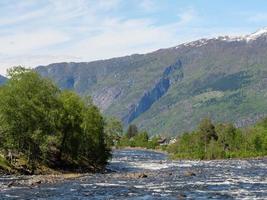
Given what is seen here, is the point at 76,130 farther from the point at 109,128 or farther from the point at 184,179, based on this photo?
the point at 109,128

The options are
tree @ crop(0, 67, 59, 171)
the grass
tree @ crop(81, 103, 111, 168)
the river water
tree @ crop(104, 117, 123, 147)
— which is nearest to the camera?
the river water

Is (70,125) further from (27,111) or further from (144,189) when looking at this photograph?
(144,189)

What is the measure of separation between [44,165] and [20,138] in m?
8.20

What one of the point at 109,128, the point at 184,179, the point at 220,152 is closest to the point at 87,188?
the point at 184,179

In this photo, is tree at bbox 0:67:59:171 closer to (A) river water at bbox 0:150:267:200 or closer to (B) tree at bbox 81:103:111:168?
(A) river water at bbox 0:150:267:200

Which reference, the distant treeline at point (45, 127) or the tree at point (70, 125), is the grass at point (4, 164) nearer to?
the distant treeline at point (45, 127)

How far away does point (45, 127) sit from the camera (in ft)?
324

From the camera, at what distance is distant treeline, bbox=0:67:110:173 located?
314 ft

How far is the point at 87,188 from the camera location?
72.1 metres

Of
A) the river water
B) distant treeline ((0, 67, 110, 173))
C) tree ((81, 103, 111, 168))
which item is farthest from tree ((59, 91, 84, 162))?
the river water

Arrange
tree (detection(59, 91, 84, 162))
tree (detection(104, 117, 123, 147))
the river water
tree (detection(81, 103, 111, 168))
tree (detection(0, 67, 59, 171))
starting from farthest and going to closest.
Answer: tree (detection(104, 117, 123, 147)) → tree (detection(81, 103, 111, 168)) → tree (detection(59, 91, 84, 162)) → tree (detection(0, 67, 59, 171)) → the river water

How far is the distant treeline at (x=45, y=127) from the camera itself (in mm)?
95812

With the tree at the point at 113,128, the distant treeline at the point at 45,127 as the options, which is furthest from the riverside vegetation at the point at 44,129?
the tree at the point at 113,128

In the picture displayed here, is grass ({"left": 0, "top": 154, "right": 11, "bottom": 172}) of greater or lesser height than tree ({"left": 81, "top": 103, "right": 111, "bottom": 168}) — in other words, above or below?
below
